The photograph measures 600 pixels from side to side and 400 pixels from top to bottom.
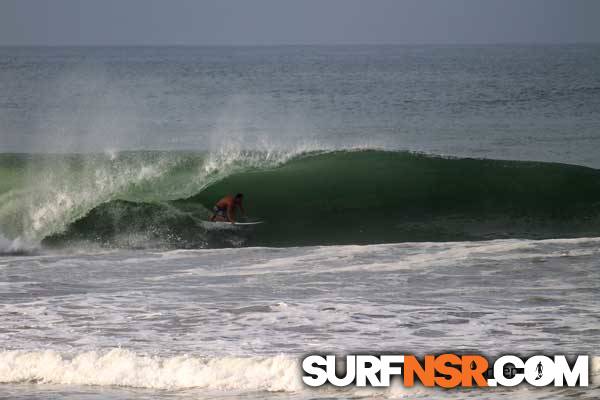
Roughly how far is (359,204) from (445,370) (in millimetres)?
9488

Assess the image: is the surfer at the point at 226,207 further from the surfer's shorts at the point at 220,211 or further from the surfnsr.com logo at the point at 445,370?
the surfnsr.com logo at the point at 445,370

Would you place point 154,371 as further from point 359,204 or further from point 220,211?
point 359,204

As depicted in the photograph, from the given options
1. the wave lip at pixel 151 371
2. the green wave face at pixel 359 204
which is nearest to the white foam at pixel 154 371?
the wave lip at pixel 151 371

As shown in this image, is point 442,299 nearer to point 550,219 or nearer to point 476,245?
point 476,245

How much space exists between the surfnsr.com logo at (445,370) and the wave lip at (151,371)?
9.5 inches

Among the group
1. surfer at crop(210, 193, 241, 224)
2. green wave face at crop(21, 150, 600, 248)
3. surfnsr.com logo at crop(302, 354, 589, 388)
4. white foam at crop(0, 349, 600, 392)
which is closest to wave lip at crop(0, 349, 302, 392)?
white foam at crop(0, 349, 600, 392)

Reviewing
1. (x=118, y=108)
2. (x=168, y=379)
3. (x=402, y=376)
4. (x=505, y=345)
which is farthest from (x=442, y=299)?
(x=118, y=108)

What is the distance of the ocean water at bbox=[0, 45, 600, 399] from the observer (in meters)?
7.21

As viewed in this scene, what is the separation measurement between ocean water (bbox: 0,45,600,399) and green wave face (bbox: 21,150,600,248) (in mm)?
52

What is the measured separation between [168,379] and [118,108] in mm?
37229

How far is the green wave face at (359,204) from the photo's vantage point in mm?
13727

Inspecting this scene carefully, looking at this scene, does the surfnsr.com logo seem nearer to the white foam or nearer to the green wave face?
the white foam

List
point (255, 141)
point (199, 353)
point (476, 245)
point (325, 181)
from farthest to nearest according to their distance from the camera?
point (255, 141) < point (325, 181) < point (476, 245) < point (199, 353)

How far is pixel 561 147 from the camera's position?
24859 millimetres
